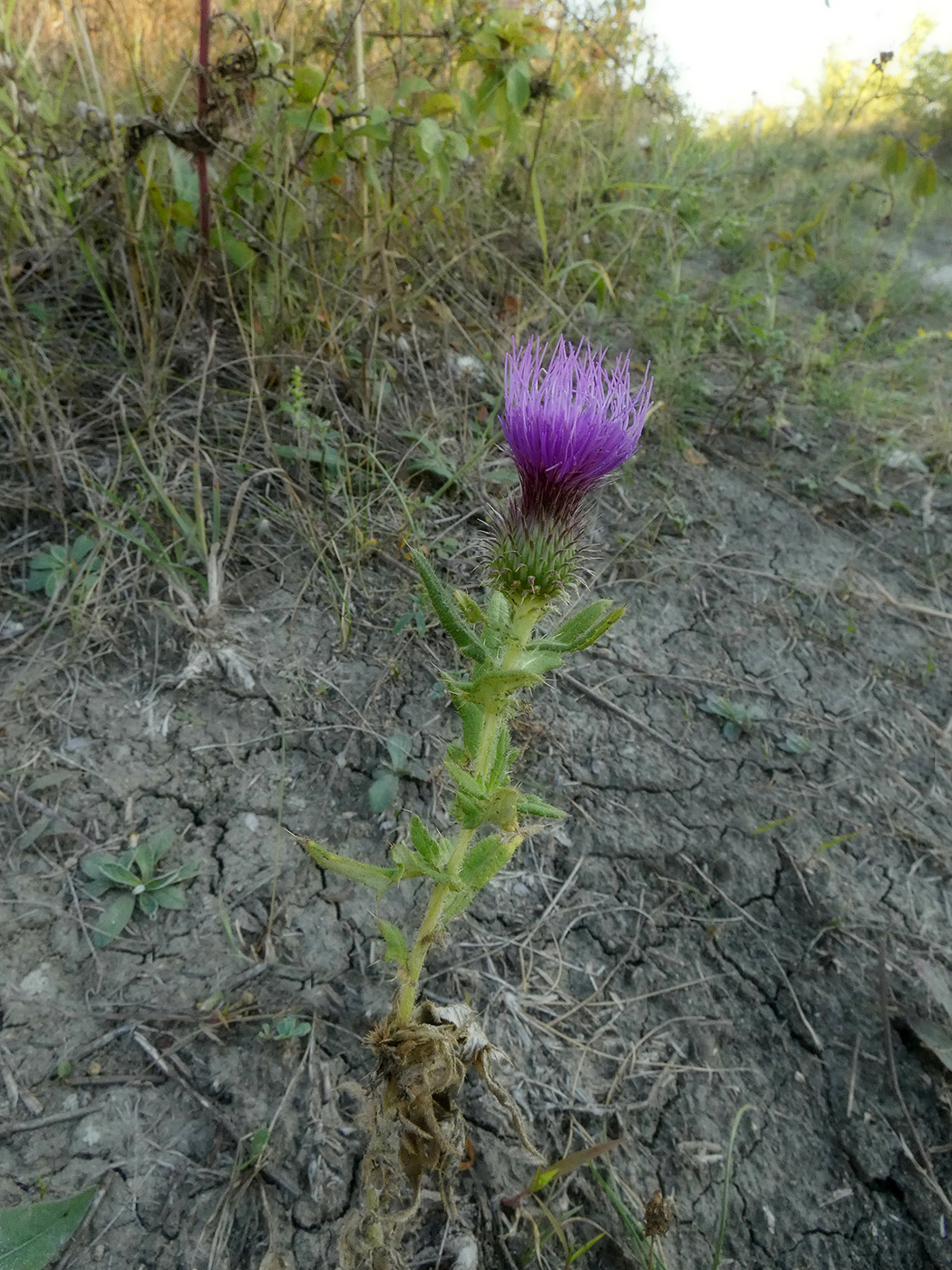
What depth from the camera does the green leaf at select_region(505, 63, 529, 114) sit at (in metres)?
2.21

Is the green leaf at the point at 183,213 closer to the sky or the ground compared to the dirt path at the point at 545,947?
closer to the sky

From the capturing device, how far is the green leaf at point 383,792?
183 centimetres

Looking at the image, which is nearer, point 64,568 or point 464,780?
point 464,780

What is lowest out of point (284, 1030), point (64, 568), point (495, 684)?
point (284, 1030)

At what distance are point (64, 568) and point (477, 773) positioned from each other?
4.64 ft

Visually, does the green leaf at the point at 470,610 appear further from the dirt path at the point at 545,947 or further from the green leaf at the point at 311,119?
the green leaf at the point at 311,119

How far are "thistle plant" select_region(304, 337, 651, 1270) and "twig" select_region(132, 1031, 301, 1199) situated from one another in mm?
186

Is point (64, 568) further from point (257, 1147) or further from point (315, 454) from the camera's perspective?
point (257, 1147)

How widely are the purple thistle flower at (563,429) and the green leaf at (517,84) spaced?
1.39 meters

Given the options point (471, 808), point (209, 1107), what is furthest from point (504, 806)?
point (209, 1107)

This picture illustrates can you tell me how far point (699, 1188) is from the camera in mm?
1480

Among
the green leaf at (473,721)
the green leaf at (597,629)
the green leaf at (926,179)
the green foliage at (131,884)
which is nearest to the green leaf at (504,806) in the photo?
the green leaf at (473,721)

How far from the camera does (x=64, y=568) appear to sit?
205 centimetres

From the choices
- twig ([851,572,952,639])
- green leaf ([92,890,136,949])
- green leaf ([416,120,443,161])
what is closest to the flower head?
green leaf ([92,890,136,949])
